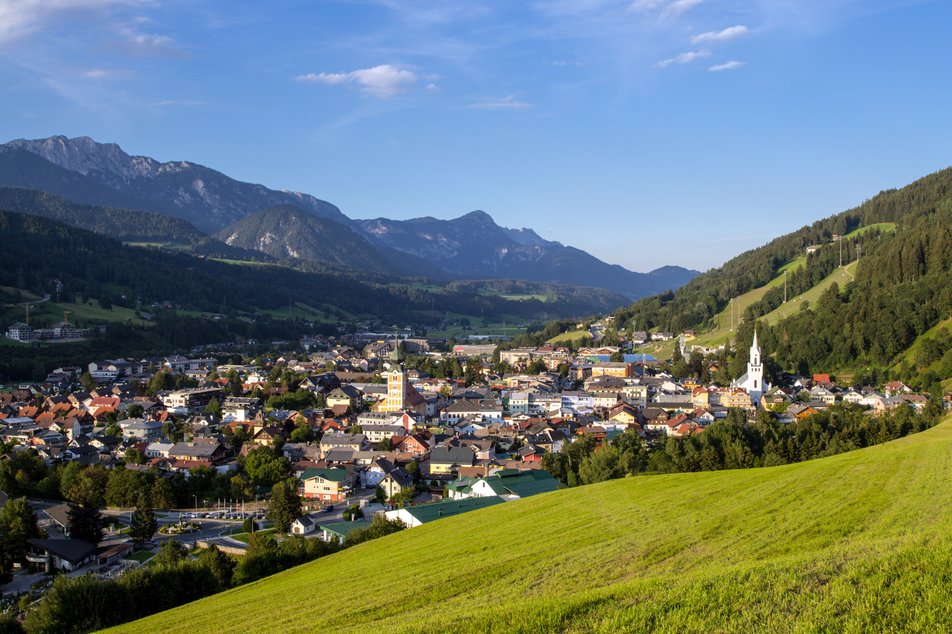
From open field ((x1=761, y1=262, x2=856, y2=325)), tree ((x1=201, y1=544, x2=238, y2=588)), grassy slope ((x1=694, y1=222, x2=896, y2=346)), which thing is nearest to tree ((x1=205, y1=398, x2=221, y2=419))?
tree ((x1=201, y1=544, x2=238, y2=588))

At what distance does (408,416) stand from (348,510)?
759 inches

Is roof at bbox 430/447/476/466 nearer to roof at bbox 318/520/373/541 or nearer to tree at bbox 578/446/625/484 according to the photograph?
tree at bbox 578/446/625/484

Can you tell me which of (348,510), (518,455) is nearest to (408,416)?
(518,455)

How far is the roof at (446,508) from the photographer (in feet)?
88.6

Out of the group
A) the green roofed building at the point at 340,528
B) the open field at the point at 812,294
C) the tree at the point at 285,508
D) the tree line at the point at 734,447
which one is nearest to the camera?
the green roofed building at the point at 340,528

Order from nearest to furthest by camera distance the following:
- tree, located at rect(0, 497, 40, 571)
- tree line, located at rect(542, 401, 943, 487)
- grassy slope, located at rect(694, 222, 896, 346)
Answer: tree, located at rect(0, 497, 40, 571) → tree line, located at rect(542, 401, 943, 487) → grassy slope, located at rect(694, 222, 896, 346)

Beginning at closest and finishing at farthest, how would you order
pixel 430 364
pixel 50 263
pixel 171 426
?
pixel 171 426 < pixel 430 364 < pixel 50 263

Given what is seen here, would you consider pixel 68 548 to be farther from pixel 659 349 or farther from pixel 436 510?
pixel 659 349

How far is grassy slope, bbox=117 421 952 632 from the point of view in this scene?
6.68 m

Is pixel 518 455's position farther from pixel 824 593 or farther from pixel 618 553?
pixel 824 593

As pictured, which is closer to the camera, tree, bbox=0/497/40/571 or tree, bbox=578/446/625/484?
tree, bbox=0/497/40/571

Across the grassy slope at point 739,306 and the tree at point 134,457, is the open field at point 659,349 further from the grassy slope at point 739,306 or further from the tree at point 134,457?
the tree at point 134,457

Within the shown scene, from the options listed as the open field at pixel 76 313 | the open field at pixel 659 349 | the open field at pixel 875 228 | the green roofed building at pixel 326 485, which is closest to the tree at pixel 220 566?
the green roofed building at pixel 326 485

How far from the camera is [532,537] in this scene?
59.3ft
